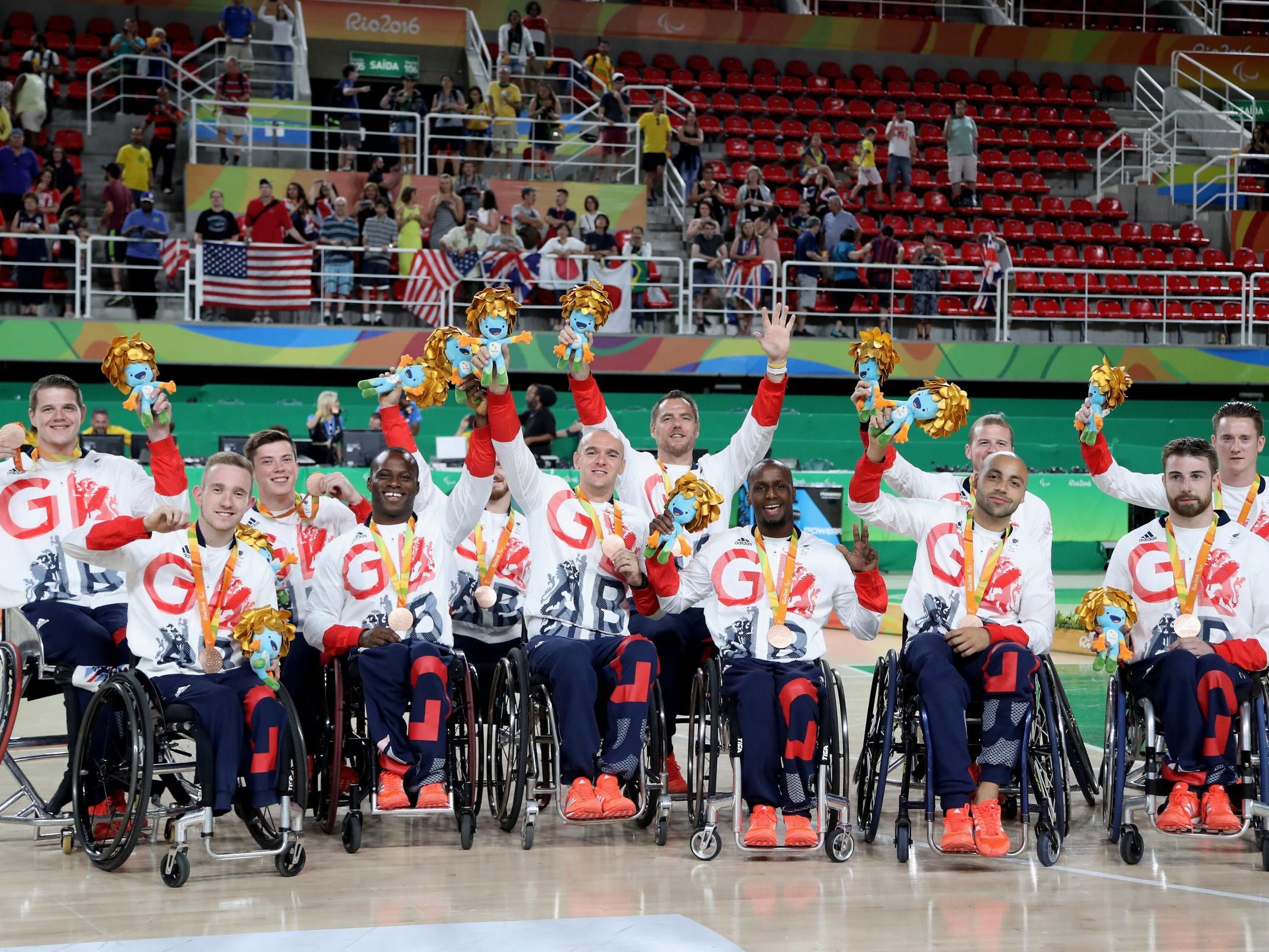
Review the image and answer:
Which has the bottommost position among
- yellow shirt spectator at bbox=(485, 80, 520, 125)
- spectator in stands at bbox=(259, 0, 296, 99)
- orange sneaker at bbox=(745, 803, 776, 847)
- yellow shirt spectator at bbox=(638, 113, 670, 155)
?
orange sneaker at bbox=(745, 803, 776, 847)

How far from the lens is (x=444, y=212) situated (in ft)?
51.2

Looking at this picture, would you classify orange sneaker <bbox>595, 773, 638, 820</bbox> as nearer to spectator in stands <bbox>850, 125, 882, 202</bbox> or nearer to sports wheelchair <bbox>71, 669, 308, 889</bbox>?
sports wheelchair <bbox>71, 669, 308, 889</bbox>

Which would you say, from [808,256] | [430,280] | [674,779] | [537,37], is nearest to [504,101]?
[537,37]

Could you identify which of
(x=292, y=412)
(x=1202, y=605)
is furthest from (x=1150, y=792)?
(x=292, y=412)

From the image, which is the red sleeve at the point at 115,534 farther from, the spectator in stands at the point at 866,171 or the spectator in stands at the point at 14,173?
the spectator in stands at the point at 866,171

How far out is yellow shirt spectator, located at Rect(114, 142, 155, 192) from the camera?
52.2ft

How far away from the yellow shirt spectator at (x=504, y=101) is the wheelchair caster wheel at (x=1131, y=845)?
13.8 metres

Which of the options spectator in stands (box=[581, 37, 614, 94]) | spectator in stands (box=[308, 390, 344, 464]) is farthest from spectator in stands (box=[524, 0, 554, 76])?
spectator in stands (box=[308, 390, 344, 464])

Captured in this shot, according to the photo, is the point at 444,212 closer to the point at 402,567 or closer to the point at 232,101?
the point at 232,101

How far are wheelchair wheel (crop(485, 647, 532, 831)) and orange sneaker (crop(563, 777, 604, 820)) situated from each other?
8.3 inches

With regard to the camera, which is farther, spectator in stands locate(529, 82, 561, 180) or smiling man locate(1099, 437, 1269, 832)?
spectator in stands locate(529, 82, 561, 180)

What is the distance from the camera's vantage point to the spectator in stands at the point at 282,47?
717 inches

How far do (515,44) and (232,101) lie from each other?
3862mm

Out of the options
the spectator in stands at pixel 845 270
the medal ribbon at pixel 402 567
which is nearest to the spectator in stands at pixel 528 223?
the spectator in stands at pixel 845 270
